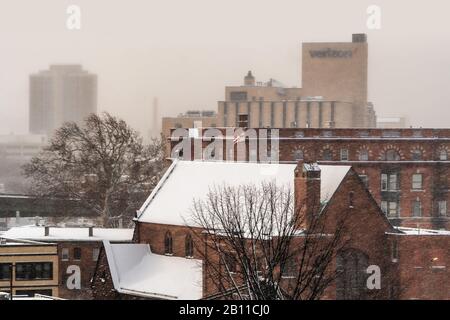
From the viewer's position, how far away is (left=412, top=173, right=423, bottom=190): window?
217ft

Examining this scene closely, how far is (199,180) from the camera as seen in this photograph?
136ft

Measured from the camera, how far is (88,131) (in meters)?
70.9

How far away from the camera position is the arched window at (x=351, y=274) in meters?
34.0

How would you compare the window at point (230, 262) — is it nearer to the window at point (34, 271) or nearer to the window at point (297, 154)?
the window at point (34, 271)

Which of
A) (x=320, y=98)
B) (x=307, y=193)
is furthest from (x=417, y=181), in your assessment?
(x=320, y=98)

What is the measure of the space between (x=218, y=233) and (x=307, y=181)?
3.50 m

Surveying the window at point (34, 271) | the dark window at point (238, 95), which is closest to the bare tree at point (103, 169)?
the window at point (34, 271)

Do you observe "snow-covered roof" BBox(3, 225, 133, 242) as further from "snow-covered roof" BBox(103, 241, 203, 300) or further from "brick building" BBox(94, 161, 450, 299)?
"brick building" BBox(94, 161, 450, 299)

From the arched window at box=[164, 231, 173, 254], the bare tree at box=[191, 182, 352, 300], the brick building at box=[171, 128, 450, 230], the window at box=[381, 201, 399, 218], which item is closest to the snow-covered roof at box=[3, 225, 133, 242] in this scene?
the arched window at box=[164, 231, 173, 254]

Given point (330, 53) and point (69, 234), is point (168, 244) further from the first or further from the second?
point (330, 53)

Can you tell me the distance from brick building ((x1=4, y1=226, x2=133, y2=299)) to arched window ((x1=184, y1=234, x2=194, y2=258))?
449 inches
